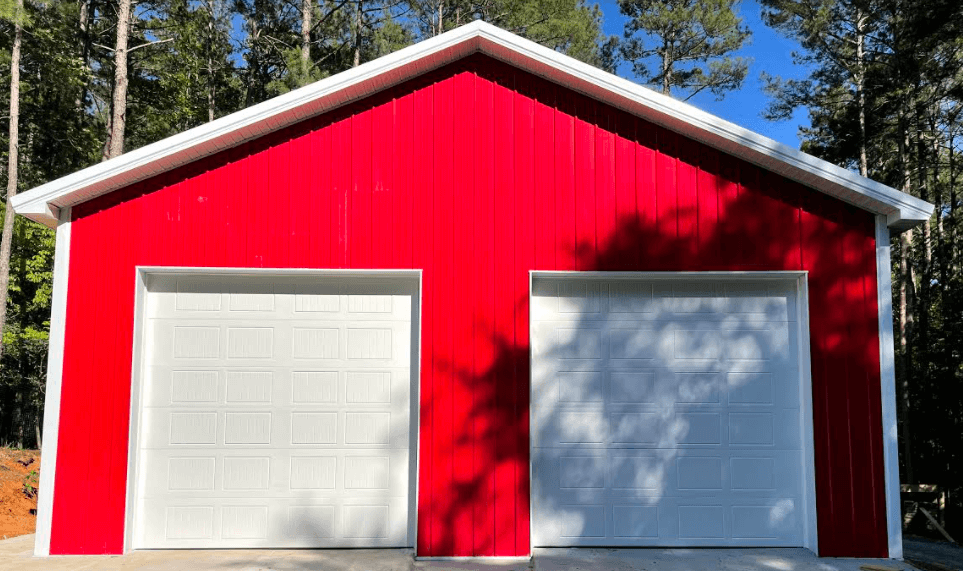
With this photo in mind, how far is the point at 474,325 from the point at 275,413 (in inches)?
82.5

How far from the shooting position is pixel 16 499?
9438 mm

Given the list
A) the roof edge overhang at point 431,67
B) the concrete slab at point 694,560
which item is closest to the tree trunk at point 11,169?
the roof edge overhang at point 431,67

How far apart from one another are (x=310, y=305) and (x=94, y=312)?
1977 mm

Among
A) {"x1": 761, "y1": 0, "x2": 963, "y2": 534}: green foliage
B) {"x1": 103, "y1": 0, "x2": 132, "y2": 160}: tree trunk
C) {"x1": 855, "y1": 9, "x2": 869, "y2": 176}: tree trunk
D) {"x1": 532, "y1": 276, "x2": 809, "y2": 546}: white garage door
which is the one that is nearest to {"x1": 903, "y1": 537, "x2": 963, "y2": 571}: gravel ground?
{"x1": 532, "y1": 276, "x2": 809, "y2": 546}: white garage door

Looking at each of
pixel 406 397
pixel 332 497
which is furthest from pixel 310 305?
pixel 332 497

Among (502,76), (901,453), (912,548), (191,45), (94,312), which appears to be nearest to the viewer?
(94,312)

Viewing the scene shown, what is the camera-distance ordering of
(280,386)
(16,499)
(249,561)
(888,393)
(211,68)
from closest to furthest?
(249,561), (888,393), (280,386), (16,499), (211,68)

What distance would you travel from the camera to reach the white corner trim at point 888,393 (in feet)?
20.8

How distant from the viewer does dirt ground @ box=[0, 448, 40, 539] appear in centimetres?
823

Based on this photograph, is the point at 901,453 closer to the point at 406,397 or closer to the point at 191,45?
the point at 406,397

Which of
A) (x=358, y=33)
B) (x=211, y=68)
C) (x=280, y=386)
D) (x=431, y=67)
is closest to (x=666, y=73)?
(x=358, y=33)

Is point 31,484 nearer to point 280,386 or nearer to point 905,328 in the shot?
point 280,386

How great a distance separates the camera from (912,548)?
7.57 metres

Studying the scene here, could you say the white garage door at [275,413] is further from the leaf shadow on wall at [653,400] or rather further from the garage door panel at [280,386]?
the leaf shadow on wall at [653,400]
